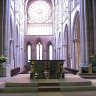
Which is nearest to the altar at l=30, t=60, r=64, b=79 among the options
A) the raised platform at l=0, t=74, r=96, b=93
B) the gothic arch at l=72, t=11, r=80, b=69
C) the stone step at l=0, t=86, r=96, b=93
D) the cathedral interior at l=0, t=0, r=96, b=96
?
the cathedral interior at l=0, t=0, r=96, b=96

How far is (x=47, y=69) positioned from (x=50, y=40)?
110 ft

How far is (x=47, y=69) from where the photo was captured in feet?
46.4

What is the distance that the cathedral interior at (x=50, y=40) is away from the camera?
1438 centimetres

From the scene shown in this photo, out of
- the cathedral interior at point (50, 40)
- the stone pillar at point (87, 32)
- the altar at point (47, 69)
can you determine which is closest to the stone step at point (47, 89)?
the cathedral interior at point (50, 40)

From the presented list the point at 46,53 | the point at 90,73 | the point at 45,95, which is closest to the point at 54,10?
the point at 46,53

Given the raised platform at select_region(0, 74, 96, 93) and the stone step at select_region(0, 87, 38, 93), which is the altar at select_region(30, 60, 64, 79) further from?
the stone step at select_region(0, 87, 38, 93)

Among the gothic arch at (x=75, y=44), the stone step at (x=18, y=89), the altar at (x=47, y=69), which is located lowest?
the stone step at (x=18, y=89)

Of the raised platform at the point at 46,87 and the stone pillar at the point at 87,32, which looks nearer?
the raised platform at the point at 46,87

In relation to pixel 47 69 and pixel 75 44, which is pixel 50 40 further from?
pixel 47 69

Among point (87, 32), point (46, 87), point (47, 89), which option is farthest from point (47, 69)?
point (87, 32)

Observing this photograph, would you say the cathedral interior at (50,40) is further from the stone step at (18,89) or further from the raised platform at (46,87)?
the stone step at (18,89)

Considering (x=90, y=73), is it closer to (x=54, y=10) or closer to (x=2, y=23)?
(x=2, y=23)

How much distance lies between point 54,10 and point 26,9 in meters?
5.07

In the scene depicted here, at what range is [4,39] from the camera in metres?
20.7
